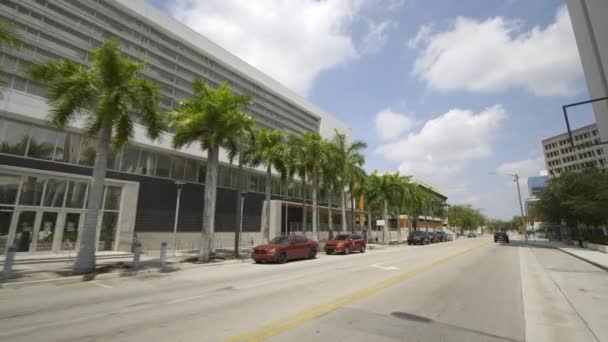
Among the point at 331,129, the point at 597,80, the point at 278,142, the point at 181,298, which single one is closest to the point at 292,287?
the point at 181,298

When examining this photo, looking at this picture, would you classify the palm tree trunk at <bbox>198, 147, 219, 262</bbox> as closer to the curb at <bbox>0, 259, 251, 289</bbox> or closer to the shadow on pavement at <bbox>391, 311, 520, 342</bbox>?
the curb at <bbox>0, 259, 251, 289</bbox>

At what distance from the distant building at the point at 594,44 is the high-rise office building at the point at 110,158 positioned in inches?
768

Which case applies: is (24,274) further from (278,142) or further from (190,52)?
(190,52)

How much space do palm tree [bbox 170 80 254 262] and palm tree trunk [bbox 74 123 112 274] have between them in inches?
187

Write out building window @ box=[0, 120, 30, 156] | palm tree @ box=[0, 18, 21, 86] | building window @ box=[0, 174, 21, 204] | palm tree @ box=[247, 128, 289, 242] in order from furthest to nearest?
palm tree @ box=[247, 128, 289, 242], building window @ box=[0, 120, 30, 156], building window @ box=[0, 174, 21, 204], palm tree @ box=[0, 18, 21, 86]

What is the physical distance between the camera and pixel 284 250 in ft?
59.2

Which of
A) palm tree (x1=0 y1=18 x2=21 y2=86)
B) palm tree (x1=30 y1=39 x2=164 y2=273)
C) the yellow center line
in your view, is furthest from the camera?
palm tree (x1=30 y1=39 x2=164 y2=273)

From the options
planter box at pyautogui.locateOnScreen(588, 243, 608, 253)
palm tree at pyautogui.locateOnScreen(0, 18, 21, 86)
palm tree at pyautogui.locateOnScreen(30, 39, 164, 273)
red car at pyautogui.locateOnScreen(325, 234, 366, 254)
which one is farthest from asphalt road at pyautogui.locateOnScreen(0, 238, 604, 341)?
planter box at pyautogui.locateOnScreen(588, 243, 608, 253)

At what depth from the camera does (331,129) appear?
54.8 meters

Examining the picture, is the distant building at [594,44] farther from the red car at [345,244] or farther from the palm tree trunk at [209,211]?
the palm tree trunk at [209,211]

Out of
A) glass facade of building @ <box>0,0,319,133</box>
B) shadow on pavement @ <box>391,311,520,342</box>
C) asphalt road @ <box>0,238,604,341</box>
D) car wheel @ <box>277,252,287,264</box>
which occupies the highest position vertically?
glass facade of building @ <box>0,0,319,133</box>

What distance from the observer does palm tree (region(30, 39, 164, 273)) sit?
12906 mm

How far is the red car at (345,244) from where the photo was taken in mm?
24078

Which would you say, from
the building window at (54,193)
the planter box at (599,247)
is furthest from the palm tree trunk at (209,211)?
the planter box at (599,247)
